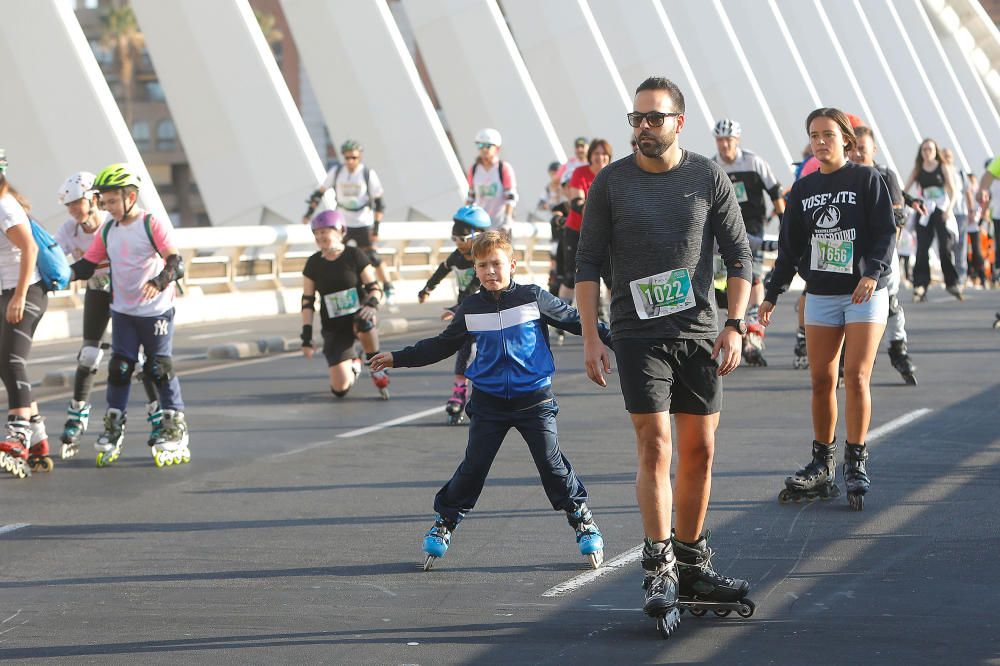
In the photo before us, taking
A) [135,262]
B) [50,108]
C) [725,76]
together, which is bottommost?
[725,76]

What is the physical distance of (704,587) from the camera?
6770mm

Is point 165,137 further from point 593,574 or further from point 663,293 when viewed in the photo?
point 663,293

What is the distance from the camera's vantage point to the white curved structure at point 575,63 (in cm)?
3897

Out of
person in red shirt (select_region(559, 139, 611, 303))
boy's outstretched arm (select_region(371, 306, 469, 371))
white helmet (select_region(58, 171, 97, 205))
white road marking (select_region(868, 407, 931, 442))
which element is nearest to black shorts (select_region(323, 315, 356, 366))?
person in red shirt (select_region(559, 139, 611, 303))

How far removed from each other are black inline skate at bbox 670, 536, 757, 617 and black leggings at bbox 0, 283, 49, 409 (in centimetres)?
538

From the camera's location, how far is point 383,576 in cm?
770

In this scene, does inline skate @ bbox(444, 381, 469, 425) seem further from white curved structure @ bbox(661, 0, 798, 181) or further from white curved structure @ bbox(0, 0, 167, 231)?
white curved structure @ bbox(661, 0, 798, 181)

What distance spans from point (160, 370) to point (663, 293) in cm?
529

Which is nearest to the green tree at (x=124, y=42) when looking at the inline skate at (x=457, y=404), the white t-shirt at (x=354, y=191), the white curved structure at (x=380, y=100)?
the white curved structure at (x=380, y=100)

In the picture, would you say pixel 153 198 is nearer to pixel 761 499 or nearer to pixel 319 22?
pixel 319 22

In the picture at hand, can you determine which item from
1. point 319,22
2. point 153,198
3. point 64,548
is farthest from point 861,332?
point 319,22

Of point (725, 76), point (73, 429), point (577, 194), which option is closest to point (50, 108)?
point (577, 194)

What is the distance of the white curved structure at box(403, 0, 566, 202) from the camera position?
113 feet

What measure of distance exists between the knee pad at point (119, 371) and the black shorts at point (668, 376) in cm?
531
